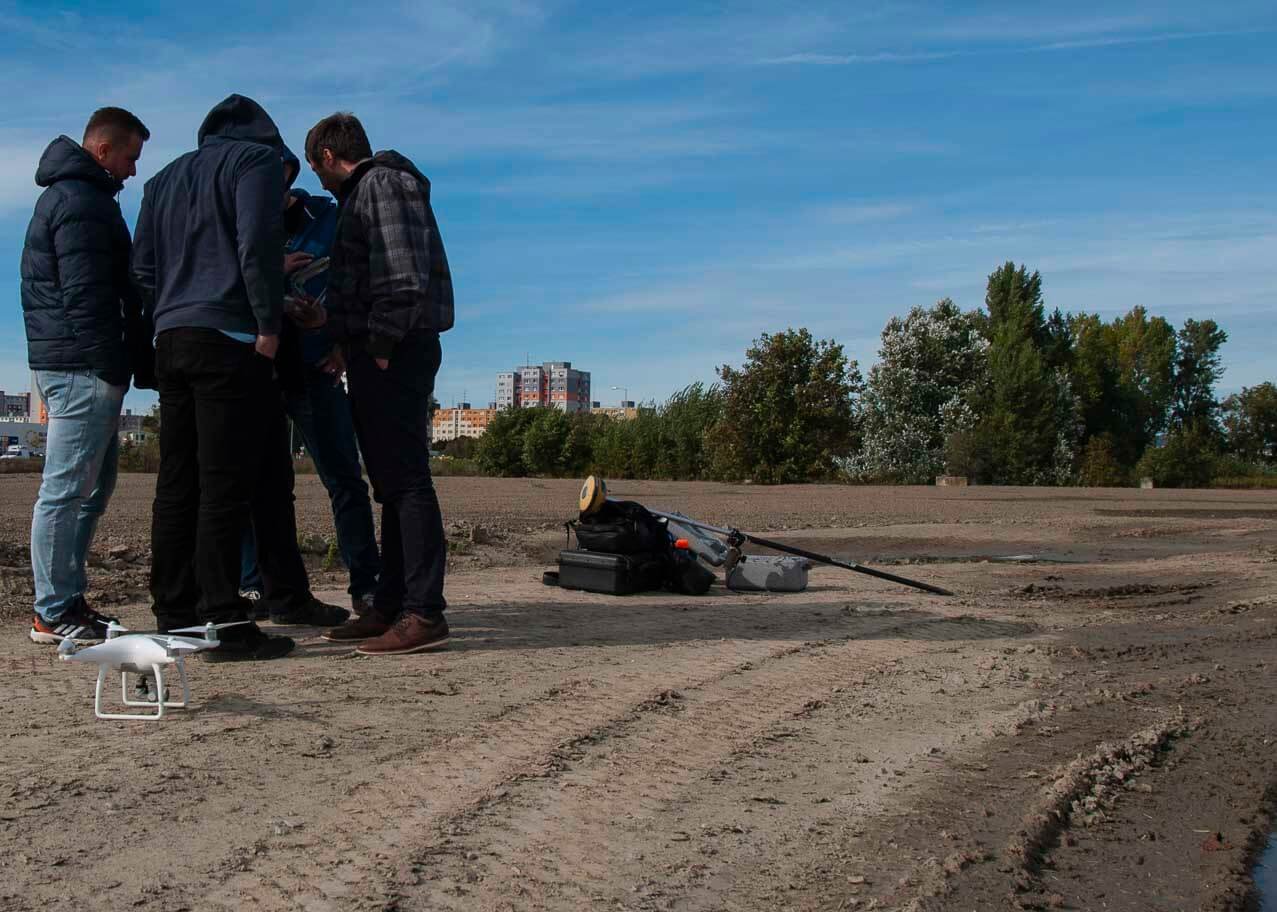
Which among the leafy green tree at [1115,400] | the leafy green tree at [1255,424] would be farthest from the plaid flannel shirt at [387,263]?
the leafy green tree at [1255,424]

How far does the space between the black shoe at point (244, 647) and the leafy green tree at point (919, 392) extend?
44728 mm

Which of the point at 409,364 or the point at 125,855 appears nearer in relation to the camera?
the point at 125,855

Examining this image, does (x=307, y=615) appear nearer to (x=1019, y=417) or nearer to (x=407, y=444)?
(x=407, y=444)

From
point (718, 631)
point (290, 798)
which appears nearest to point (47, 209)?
point (290, 798)

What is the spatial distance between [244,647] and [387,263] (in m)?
1.73

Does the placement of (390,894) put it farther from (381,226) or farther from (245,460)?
(381,226)

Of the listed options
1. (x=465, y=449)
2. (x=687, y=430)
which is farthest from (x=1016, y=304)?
(x=465, y=449)

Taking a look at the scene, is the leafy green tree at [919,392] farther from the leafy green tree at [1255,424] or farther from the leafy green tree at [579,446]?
the leafy green tree at [1255,424]

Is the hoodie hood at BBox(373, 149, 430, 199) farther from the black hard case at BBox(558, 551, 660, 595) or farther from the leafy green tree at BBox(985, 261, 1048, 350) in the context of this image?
the leafy green tree at BBox(985, 261, 1048, 350)

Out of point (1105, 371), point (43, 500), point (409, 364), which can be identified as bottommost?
point (43, 500)

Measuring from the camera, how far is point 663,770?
12.2 ft

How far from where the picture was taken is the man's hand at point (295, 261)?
5770 mm

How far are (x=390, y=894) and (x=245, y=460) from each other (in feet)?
9.49

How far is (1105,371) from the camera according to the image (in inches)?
2478
